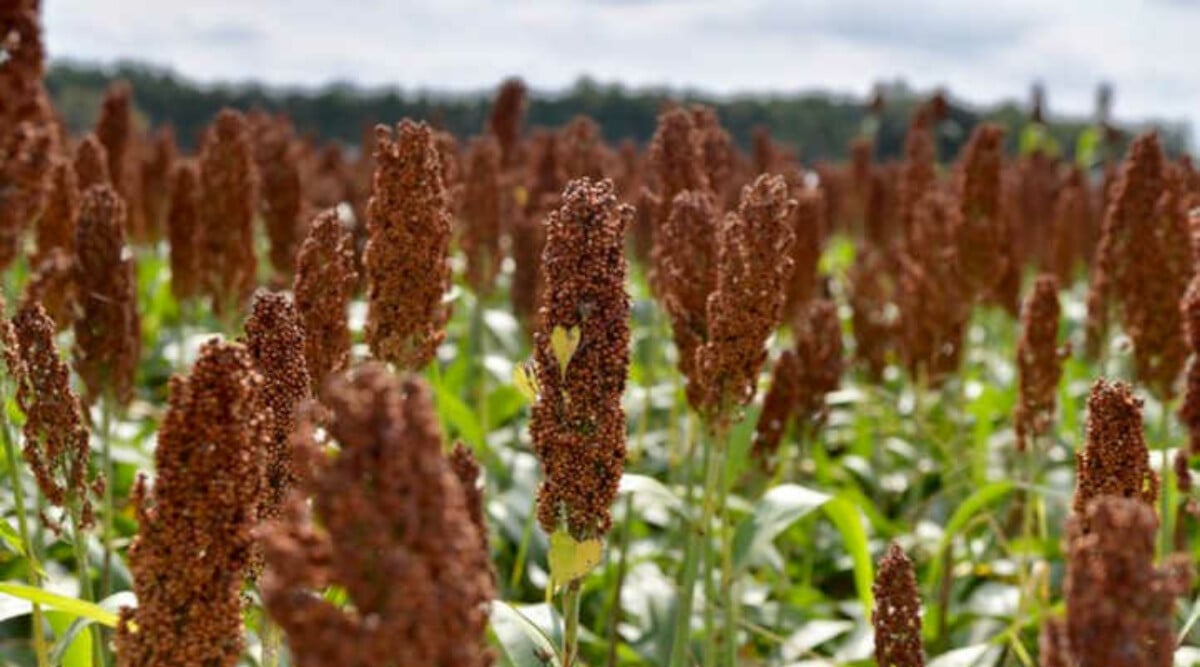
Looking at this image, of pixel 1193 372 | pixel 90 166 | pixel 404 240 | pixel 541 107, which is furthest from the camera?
pixel 541 107

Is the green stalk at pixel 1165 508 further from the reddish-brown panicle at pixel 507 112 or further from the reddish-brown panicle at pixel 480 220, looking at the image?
the reddish-brown panicle at pixel 507 112

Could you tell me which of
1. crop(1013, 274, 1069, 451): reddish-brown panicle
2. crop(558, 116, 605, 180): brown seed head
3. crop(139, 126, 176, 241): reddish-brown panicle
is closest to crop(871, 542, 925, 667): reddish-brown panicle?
crop(1013, 274, 1069, 451): reddish-brown panicle

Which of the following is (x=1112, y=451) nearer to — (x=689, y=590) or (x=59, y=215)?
(x=689, y=590)

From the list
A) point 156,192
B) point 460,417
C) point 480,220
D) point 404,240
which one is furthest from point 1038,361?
point 156,192

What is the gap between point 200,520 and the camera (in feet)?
6.03

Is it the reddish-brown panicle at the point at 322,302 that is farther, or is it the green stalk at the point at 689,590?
the green stalk at the point at 689,590

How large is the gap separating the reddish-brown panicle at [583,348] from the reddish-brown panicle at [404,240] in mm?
688

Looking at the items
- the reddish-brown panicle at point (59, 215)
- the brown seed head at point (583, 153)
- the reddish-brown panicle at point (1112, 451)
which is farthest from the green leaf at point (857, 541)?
the reddish-brown panicle at point (59, 215)

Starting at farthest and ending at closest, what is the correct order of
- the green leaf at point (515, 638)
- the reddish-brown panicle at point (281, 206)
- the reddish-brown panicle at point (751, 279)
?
the reddish-brown panicle at point (281, 206), the reddish-brown panicle at point (751, 279), the green leaf at point (515, 638)

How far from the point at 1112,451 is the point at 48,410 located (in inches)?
73.4

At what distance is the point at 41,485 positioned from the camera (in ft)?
9.37

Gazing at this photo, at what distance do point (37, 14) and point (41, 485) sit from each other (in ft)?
2.87

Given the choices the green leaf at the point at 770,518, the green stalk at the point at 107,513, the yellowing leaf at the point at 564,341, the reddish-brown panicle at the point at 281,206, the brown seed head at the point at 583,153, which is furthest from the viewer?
the reddish-brown panicle at the point at 281,206

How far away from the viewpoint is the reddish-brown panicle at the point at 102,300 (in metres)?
4.29
